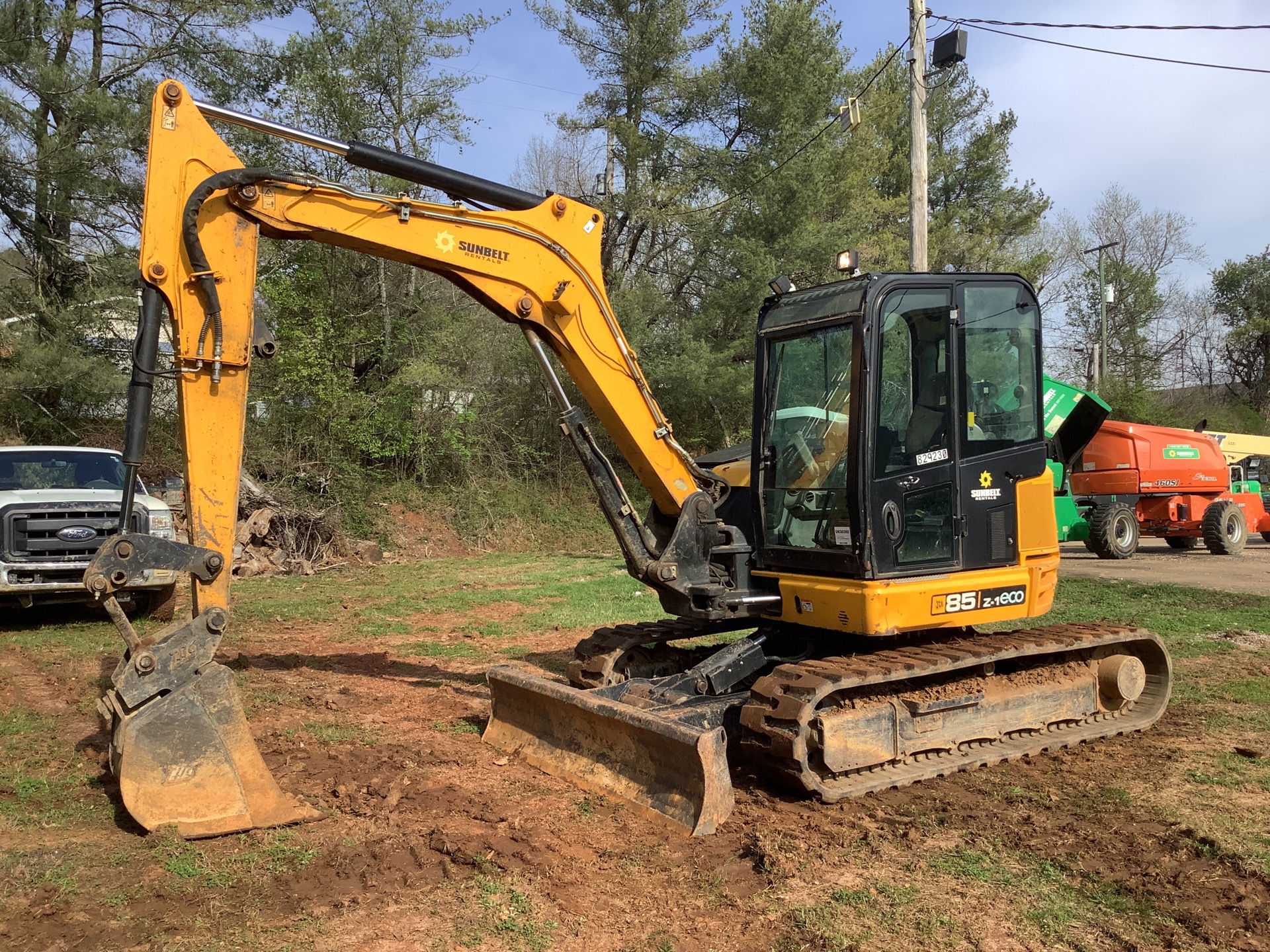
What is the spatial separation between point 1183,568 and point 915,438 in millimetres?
11895

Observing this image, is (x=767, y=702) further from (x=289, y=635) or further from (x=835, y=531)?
(x=289, y=635)

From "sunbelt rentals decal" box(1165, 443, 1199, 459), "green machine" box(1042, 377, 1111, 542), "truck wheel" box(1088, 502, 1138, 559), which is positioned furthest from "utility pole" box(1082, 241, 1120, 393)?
"green machine" box(1042, 377, 1111, 542)

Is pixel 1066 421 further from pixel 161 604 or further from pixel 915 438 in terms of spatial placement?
pixel 161 604

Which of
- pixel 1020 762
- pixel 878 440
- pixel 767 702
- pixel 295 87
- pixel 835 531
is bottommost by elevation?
pixel 1020 762

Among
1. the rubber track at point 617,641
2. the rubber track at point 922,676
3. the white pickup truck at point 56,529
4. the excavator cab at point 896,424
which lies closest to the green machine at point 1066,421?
the rubber track at point 922,676

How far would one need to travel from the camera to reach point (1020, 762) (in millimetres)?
6055

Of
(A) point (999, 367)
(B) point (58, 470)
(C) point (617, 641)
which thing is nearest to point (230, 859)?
(C) point (617, 641)

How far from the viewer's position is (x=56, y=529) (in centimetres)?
995

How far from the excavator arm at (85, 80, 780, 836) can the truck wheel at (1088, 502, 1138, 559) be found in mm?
12606


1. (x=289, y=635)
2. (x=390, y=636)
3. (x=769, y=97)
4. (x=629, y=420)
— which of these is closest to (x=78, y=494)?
(x=289, y=635)

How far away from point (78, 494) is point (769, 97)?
16995 mm

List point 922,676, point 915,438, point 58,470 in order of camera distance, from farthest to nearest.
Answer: point 58,470
point 922,676
point 915,438

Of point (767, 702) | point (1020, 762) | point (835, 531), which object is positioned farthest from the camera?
point (1020, 762)

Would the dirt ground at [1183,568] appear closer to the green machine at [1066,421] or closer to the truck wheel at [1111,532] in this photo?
the truck wheel at [1111,532]
